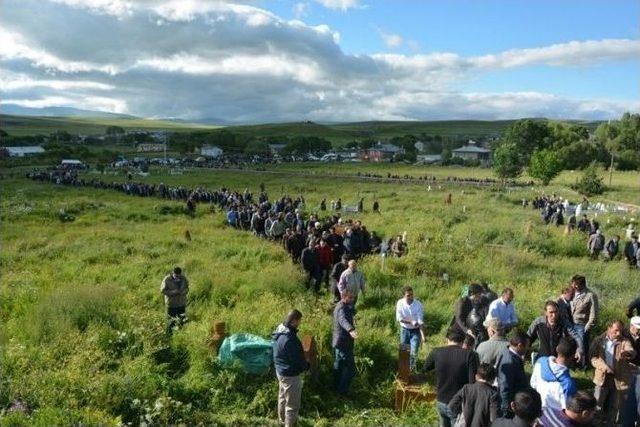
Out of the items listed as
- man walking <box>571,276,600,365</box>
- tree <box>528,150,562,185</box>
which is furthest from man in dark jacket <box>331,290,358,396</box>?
tree <box>528,150,562,185</box>

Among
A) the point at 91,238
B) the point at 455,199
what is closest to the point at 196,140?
the point at 455,199

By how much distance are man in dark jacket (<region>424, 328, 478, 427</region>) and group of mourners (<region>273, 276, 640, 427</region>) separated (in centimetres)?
1

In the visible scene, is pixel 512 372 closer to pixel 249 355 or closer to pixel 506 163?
pixel 249 355

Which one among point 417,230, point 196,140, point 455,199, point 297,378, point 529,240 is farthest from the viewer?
point 196,140

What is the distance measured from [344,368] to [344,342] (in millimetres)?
403

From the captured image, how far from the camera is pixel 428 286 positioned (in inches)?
559

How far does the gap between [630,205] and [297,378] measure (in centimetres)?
4105

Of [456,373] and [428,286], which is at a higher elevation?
[456,373]

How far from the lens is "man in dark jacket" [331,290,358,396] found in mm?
8094

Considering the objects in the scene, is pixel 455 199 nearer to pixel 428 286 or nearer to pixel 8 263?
pixel 428 286

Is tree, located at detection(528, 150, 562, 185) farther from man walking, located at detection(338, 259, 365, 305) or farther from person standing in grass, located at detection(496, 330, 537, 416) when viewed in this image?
person standing in grass, located at detection(496, 330, 537, 416)

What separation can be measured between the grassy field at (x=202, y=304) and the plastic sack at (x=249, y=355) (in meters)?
0.16

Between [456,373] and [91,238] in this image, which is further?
[91,238]

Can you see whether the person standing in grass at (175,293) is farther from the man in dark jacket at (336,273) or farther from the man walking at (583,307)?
the man walking at (583,307)
